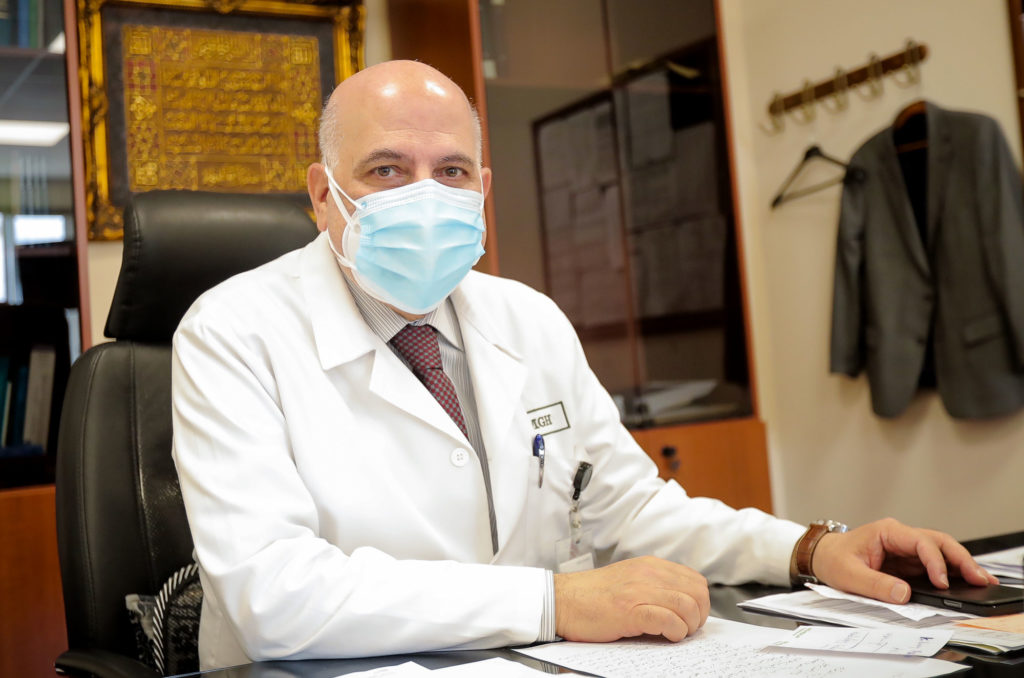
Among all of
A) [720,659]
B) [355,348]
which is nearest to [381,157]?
[355,348]

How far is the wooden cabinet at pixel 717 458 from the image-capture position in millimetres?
2926

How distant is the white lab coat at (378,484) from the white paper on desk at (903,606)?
0.10m

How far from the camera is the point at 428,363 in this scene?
1413 millimetres

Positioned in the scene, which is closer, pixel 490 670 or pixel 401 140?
pixel 490 670

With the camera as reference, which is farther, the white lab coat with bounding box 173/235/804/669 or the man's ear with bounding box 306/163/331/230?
the man's ear with bounding box 306/163/331/230

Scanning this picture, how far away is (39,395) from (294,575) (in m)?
1.56

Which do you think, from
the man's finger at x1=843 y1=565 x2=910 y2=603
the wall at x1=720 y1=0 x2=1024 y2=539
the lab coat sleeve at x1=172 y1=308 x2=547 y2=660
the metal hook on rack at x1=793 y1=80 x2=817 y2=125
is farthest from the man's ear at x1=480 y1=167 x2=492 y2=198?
the metal hook on rack at x1=793 y1=80 x2=817 y2=125

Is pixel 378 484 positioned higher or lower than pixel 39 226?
lower

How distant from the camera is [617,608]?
39.2 inches

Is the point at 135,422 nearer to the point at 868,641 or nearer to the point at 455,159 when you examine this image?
the point at 455,159

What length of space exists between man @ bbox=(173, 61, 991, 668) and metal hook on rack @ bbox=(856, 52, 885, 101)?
2.00 metres

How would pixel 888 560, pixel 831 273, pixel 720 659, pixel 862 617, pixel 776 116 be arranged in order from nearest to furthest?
pixel 720 659, pixel 862 617, pixel 888 560, pixel 831 273, pixel 776 116

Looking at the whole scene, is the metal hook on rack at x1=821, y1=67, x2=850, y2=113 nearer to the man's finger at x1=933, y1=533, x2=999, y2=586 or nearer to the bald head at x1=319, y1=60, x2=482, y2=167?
the bald head at x1=319, y1=60, x2=482, y2=167

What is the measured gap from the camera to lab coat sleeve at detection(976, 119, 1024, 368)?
8.48ft
